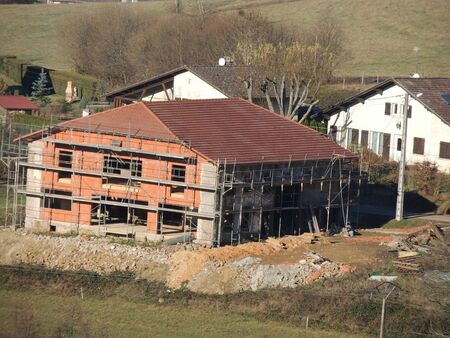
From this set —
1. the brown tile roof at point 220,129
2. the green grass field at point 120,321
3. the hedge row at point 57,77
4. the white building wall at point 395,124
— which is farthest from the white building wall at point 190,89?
the green grass field at point 120,321

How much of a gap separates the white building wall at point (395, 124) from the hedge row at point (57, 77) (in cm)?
2067

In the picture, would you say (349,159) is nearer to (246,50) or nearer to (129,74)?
(246,50)

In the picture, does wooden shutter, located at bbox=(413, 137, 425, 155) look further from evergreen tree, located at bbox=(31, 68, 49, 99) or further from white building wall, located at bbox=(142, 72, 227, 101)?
evergreen tree, located at bbox=(31, 68, 49, 99)

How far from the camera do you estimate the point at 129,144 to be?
161 feet

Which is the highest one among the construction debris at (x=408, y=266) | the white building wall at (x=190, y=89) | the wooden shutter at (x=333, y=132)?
the white building wall at (x=190, y=89)

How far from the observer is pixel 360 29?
9888 cm

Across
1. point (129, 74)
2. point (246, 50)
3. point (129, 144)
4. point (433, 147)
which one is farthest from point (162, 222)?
point (129, 74)

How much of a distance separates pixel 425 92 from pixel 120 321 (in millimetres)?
28470

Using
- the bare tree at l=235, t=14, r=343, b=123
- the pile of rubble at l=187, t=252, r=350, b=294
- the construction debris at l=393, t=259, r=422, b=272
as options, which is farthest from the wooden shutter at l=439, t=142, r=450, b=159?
the pile of rubble at l=187, t=252, r=350, b=294

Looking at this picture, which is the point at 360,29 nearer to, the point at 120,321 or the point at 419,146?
the point at 419,146

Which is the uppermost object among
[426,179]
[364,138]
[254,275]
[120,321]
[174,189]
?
[364,138]

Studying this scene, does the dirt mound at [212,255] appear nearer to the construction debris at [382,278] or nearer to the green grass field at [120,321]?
the green grass field at [120,321]

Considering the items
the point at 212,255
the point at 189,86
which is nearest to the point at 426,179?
the point at 189,86

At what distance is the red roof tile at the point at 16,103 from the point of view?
7538 cm
